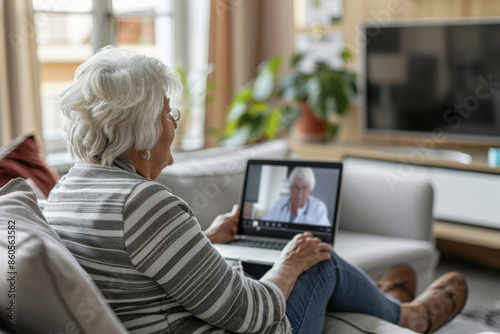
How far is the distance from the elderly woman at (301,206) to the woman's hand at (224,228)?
9 cm

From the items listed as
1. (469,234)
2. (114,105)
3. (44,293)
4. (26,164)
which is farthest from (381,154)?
(44,293)

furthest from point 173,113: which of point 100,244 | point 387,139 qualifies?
point 387,139

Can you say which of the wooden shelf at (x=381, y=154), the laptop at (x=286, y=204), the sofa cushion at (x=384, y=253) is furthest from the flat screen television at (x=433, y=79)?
the laptop at (x=286, y=204)

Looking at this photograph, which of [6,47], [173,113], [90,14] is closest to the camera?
[173,113]

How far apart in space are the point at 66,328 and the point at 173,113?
647 millimetres

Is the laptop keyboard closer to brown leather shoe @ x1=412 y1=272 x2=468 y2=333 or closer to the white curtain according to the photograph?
brown leather shoe @ x1=412 y1=272 x2=468 y2=333

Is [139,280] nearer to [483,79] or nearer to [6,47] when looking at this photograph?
[6,47]

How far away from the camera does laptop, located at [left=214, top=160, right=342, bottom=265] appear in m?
1.89

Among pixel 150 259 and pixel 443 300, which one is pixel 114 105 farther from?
pixel 443 300

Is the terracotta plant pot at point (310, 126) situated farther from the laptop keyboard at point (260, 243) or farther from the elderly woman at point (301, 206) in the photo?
the laptop keyboard at point (260, 243)

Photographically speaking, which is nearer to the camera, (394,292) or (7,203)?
(7,203)

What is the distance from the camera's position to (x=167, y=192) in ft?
4.01

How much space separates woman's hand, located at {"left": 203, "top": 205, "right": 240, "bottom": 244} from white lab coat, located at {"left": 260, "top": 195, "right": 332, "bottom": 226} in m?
0.09

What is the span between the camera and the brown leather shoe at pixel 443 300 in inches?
74.9
